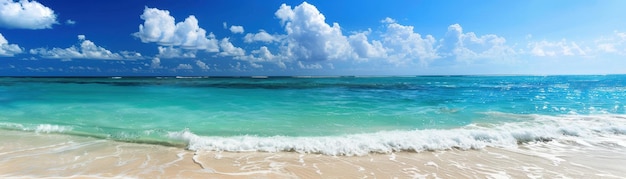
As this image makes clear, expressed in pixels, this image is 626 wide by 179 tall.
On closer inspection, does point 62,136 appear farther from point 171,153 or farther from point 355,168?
point 355,168

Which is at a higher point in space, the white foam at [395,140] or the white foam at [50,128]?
the white foam at [50,128]

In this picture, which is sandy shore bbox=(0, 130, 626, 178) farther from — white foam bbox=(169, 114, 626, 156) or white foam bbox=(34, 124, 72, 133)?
white foam bbox=(34, 124, 72, 133)

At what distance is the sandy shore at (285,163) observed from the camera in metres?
6.24

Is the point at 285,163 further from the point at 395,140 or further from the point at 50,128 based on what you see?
the point at 50,128

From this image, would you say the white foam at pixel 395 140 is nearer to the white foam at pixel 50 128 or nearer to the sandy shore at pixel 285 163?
the sandy shore at pixel 285 163

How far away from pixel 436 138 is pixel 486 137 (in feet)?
6.02

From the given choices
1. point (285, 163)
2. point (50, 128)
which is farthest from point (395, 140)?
point (50, 128)

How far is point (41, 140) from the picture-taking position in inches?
351

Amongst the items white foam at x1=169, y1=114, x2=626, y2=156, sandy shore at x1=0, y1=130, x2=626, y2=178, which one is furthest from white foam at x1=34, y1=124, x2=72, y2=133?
white foam at x1=169, y1=114, x2=626, y2=156

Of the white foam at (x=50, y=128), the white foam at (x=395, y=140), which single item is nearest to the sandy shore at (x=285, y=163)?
the white foam at (x=395, y=140)

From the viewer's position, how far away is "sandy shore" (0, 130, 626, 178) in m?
6.24

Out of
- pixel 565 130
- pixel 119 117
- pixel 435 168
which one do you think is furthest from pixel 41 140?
pixel 565 130

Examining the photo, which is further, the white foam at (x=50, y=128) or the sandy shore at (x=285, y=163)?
the white foam at (x=50, y=128)

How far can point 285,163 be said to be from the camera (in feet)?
22.8
